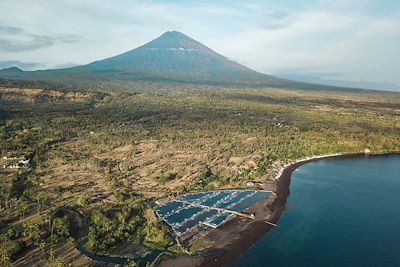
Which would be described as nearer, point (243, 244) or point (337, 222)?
point (243, 244)

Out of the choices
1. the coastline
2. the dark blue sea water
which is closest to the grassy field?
the coastline

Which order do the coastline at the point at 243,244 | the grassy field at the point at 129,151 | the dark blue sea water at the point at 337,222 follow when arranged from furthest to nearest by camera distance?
the grassy field at the point at 129,151 < the dark blue sea water at the point at 337,222 < the coastline at the point at 243,244

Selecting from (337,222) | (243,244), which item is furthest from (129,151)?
(337,222)

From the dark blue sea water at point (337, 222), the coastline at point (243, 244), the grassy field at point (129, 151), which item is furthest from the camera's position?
the grassy field at point (129, 151)

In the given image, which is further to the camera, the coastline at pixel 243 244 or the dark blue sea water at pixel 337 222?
the dark blue sea water at pixel 337 222

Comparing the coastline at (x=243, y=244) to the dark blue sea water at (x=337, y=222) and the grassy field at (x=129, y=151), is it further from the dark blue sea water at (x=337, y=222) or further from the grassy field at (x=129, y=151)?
the grassy field at (x=129, y=151)

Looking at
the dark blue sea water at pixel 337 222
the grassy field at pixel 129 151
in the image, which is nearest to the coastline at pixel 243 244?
the dark blue sea water at pixel 337 222

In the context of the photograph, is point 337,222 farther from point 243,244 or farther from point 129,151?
point 129,151
